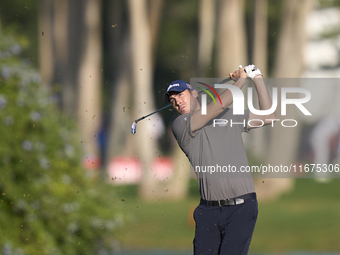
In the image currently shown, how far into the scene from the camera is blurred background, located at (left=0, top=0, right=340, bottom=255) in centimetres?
757

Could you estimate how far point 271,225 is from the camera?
1470 centimetres

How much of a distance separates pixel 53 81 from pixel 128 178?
3.99m

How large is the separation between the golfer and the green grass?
2.18m

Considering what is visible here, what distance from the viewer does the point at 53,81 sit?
2553 centimetres

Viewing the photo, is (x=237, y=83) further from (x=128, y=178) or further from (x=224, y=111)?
(x=128, y=178)

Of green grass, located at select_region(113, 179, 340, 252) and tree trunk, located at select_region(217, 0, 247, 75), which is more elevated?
tree trunk, located at select_region(217, 0, 247, 75)

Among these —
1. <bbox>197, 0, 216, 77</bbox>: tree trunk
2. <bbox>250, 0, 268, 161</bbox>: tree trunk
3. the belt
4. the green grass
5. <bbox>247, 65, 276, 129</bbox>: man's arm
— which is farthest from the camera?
<bbox>197, 0, 216, 77</bbox>: tree trunk

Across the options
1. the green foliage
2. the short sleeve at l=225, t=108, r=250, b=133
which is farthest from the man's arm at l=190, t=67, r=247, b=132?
the green foliage

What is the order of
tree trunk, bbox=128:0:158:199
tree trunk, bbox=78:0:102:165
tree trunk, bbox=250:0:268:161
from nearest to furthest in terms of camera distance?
tree trunk, bbox=128:0:158:199, tree trunk, bbox=78:0:102:165, tree trunk, bbox=250:0:268:161

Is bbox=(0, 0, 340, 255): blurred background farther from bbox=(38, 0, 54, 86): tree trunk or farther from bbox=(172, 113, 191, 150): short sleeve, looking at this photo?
bbox=(172, 113, 191, 150): short sleeve

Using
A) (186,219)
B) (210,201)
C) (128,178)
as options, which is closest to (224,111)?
(210,201)

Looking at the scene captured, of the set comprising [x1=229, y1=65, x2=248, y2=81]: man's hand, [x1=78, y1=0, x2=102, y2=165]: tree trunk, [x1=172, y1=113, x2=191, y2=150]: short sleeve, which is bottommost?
[x1=78, y1=0, x2=102, y2=165]: tree trunk

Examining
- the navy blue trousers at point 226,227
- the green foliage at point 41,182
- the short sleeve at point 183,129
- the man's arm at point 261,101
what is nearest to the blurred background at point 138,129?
the green foliage at point 41,182

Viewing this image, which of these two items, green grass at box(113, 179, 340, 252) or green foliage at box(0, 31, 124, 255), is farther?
green grass at box(113, 179, 340, 252)
